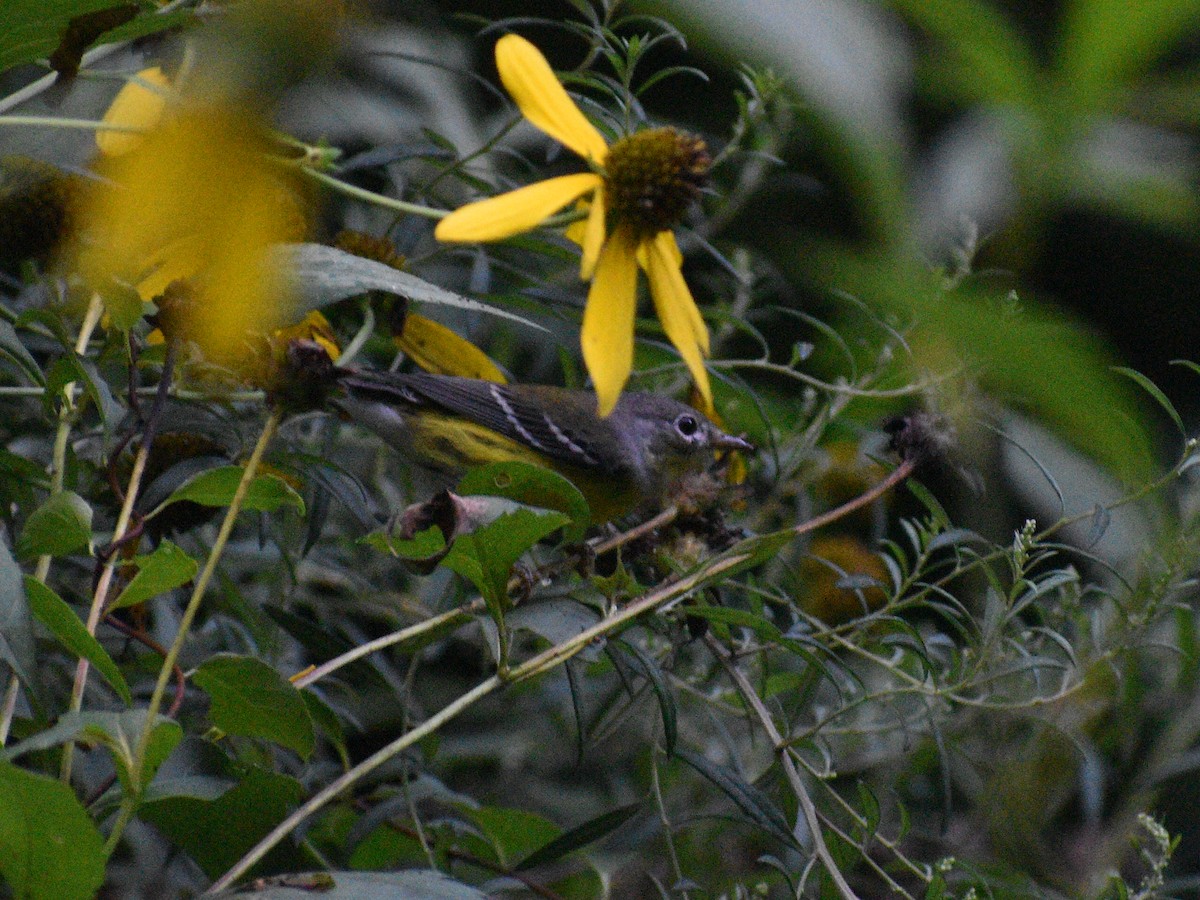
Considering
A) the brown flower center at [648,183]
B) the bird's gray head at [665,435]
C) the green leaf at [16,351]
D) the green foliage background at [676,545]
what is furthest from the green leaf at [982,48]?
the bird's gray head at [665,435]

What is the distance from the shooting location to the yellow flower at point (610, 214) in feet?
2.81

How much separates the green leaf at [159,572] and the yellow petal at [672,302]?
393 mm

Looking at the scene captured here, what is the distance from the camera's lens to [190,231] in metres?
0.89

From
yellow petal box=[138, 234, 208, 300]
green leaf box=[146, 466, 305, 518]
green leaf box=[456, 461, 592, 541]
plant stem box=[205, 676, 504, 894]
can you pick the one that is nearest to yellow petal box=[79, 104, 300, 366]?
yellow petal box=[138, 234, 208, 300]

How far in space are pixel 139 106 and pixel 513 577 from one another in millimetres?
561

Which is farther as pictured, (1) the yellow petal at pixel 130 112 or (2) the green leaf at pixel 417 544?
(1) the yellow petal at pixel 130 112

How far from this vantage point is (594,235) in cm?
89

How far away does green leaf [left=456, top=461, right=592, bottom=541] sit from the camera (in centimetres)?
98

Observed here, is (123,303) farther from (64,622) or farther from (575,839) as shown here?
(575,839)

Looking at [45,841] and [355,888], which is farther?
[355,888]

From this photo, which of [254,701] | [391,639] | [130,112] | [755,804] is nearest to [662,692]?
[755,804]

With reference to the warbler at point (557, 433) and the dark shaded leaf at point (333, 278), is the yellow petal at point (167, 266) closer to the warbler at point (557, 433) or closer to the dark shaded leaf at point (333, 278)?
the dark shaded leaf at point (333, 278)

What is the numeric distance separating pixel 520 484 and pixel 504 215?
0.82 feet

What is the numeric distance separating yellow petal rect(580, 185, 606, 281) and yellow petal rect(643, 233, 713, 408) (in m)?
0.05
